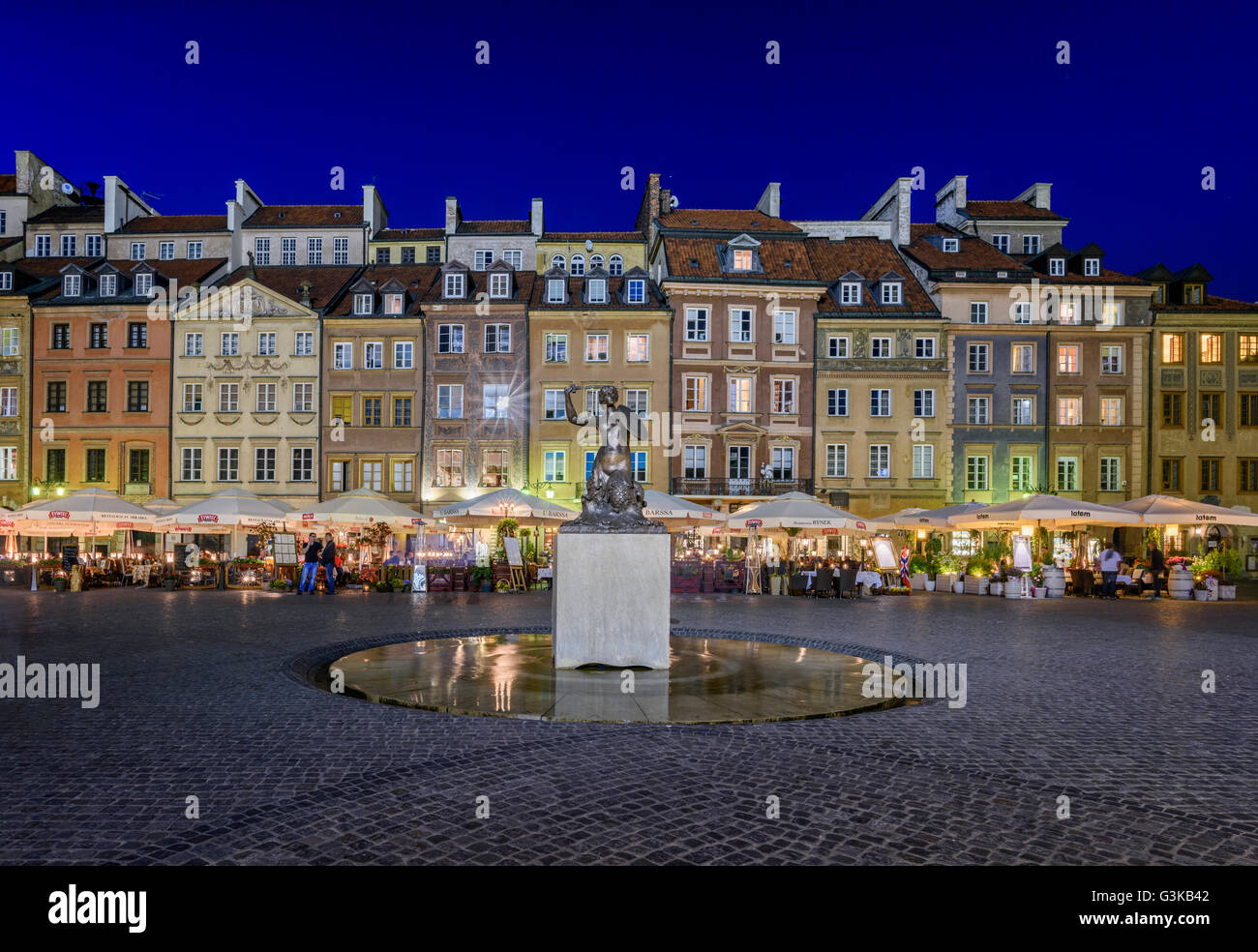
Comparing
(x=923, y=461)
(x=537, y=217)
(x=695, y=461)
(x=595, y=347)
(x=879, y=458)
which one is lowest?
(x=695, y=461)

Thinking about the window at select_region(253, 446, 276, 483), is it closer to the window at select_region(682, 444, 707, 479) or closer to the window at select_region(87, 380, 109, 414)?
the window at select_region(87, 380, 109, 414)

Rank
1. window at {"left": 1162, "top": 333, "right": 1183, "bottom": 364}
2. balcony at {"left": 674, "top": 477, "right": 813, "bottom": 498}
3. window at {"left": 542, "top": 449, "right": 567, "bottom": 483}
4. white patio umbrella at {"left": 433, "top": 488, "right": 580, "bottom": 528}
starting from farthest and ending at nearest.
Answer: window at {"left": 1162, "top": 333, "right": 1183, "bottom": 364} < window at {"left": 542, "top": 449, "right": 567, "bottom": 483} < balcony at {"left": 674, "top": 477, "right": 813, "bottom": 498} < white patio umbrella at {"left": 433, "top": 488, "right": 580, "bottom": 528}

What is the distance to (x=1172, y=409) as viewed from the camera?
4006cm

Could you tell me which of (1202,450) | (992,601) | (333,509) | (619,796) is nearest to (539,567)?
(333,509)

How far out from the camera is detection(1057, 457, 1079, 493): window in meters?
39.2

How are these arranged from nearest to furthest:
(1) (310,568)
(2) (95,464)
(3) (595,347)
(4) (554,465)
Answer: (1) (310,568) < (4) (554,465) < (3) (595,347) < (2) (95,464)

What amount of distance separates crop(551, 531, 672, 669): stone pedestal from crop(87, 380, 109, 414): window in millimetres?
37044

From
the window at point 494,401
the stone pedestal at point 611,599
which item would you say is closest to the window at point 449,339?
the window at point 494,401

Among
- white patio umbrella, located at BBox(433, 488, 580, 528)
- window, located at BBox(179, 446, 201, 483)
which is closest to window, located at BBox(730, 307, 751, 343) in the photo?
white patio umbrella, located at BBox(433, 488, 580, 528)

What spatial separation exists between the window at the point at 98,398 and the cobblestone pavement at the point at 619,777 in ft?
109

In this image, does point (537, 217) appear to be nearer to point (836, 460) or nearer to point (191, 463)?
point (836, 460)

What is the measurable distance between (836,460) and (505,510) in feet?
63.6

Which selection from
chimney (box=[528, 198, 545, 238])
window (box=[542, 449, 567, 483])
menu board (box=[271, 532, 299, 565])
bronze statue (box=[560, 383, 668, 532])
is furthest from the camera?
chimney (box=[528, 198, 545, 238])

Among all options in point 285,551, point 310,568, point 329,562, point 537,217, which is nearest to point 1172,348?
point 537,217
